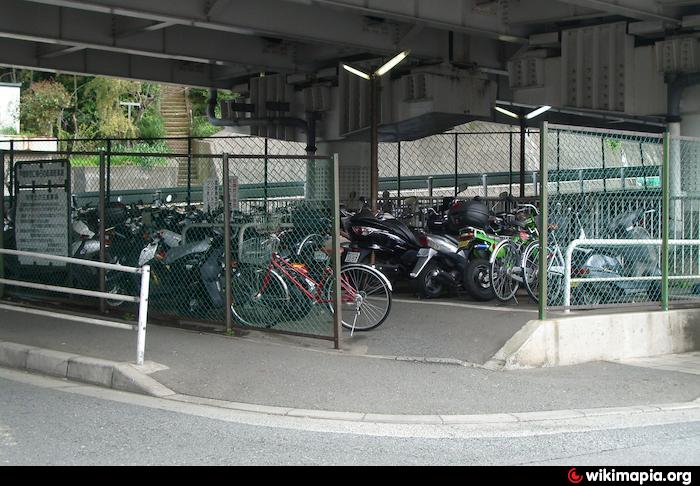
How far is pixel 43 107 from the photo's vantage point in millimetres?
38594

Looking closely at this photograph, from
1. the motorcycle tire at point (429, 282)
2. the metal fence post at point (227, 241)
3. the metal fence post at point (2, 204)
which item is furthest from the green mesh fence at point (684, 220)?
the metal fence post at point (2, 204)

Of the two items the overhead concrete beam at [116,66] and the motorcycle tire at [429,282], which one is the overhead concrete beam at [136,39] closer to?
the overhead concrete beam at [116,66]

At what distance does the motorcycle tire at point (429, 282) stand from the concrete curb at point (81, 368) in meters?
4.75

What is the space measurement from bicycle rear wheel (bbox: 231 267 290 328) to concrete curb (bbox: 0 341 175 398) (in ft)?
6.92

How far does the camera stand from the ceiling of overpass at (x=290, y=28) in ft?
47.3

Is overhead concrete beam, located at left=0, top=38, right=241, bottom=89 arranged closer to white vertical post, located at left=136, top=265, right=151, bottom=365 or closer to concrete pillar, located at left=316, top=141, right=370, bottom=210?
concrete pillar, located at left=316, top=141, right=370, bottom=210

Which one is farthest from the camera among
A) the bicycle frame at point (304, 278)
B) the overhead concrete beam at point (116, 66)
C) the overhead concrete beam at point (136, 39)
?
the overhead concrete beam at point (116, 66)

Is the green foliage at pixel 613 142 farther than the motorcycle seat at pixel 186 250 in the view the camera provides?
Yes

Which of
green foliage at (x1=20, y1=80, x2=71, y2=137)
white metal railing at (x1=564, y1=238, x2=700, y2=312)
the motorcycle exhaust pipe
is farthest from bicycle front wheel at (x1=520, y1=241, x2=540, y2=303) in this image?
green foliage at (x1=20, y1=80, x2=71, y2=137)

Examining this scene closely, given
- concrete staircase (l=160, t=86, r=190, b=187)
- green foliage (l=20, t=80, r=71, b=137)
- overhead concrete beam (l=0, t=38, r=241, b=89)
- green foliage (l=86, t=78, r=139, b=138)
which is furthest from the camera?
concrete staircase (l=160, t=86, r=190, b=187)

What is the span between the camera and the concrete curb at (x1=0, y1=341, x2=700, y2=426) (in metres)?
7.14

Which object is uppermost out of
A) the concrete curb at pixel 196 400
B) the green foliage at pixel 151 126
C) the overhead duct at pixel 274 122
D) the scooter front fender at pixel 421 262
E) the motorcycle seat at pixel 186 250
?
the green foliage at pixel 151 126

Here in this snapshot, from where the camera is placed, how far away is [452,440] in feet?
21.5

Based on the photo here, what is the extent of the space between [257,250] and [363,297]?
53.8 inches
